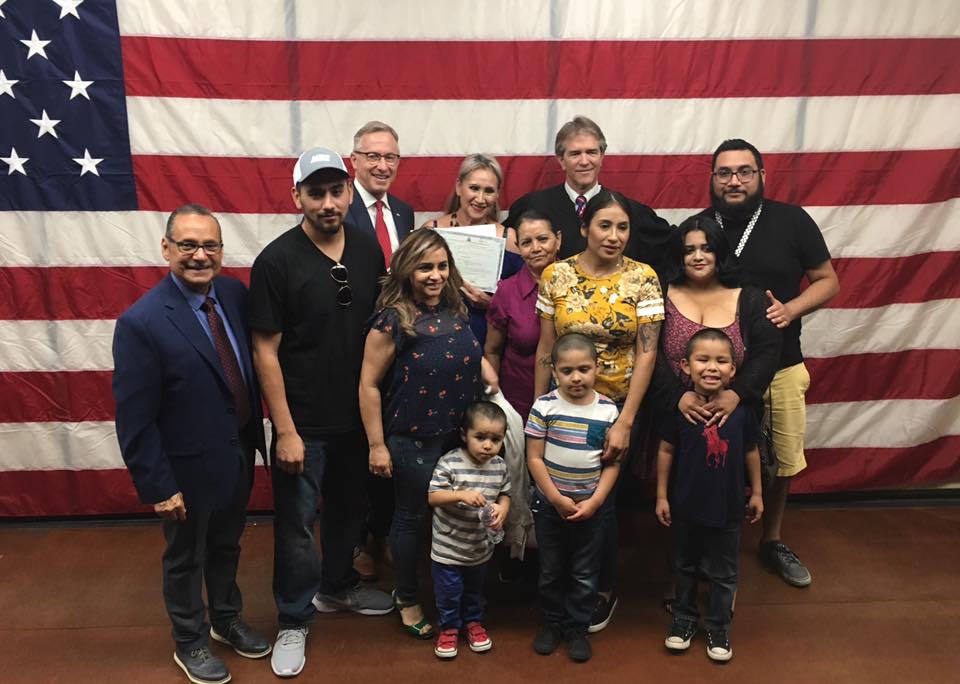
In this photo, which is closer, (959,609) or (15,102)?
(959,609)

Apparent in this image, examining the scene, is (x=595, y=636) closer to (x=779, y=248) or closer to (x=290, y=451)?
(x=290, y=451)

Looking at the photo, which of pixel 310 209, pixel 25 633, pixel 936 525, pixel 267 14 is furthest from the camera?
pixel 936 525

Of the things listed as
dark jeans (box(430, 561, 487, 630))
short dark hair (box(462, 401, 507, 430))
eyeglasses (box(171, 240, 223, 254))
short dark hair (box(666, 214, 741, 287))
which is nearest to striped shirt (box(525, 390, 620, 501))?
short dark hair (box(462, 401, 507, 430))

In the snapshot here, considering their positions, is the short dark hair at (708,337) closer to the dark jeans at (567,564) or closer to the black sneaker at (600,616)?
the dark jeans at (567,564)

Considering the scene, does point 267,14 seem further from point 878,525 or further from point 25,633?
point 878,525

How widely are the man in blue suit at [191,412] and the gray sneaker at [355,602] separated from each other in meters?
0.52

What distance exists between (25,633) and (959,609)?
155 inches

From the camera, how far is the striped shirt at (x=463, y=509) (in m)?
2.85

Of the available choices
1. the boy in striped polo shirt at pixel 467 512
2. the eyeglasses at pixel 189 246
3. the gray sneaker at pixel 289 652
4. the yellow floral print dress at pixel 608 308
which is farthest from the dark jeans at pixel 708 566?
the eyeglasses at pixel 189 246

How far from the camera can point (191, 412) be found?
8.38 feet

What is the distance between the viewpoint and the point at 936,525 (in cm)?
403

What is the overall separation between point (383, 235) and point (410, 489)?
1.11 m

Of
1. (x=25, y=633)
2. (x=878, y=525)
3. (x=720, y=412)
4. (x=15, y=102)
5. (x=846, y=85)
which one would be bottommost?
(x=25, y=633)

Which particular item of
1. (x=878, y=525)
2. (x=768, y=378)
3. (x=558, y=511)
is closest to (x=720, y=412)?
(x=768, y=378)
